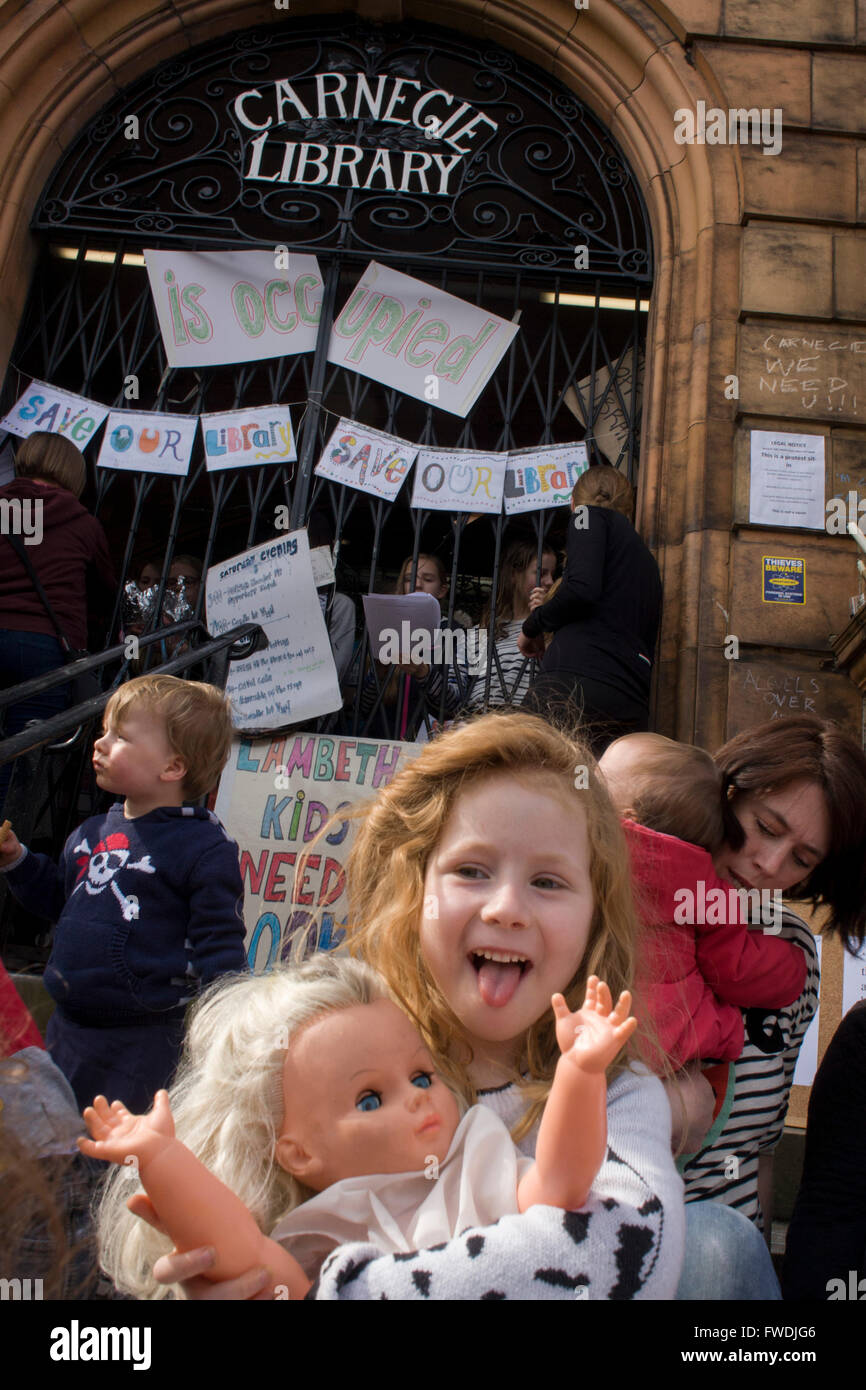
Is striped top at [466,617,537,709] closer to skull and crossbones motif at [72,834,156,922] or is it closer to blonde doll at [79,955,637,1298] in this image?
skull and crossbones motif at [72,834,156,922]

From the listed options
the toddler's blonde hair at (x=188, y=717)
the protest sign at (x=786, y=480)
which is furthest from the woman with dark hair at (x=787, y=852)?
the protest sign at (x=786, y=480)

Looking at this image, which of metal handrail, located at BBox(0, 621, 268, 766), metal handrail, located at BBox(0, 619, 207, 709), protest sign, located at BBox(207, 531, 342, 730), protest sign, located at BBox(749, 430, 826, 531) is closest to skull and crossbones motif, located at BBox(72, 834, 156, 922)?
metal handrail, located at BBox(0, 621, 268, 766)

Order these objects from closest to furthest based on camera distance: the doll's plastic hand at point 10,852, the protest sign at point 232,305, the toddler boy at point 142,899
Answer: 1. the toddler boy at point 142,899
2. the doll's plastic hand at point 10,852
3. the protest sign at point 232,305

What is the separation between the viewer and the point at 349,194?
557 centimetres

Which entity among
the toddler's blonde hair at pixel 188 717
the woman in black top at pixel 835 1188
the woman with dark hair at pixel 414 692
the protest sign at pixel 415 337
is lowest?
the woman in black top at pixel 835 1188

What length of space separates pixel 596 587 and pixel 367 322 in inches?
94.2

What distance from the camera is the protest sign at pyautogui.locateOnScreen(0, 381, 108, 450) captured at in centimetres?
540

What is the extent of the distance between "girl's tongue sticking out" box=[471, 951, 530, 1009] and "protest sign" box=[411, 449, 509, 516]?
4036mm

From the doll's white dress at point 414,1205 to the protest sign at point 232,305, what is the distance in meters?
4.94

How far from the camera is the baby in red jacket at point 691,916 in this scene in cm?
178

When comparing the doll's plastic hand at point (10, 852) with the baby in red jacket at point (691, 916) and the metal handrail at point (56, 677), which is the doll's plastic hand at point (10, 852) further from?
the baby in red jacket at point (691, 916)

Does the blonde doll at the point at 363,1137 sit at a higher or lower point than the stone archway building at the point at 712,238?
lower
